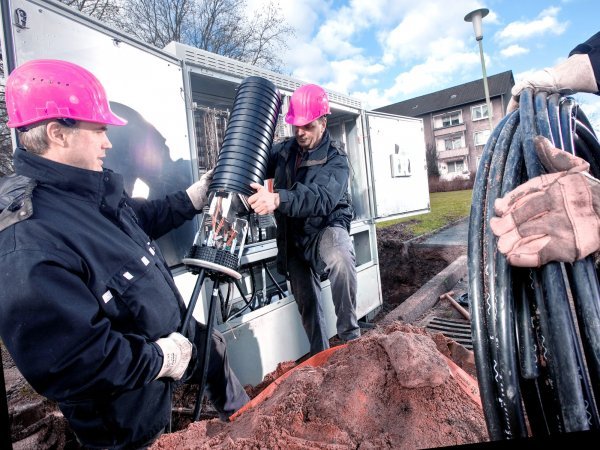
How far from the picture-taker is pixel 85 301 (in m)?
1.04

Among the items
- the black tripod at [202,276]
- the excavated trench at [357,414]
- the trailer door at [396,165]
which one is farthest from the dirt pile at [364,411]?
the trailer door at [396,165]

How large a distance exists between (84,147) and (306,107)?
1440 mm

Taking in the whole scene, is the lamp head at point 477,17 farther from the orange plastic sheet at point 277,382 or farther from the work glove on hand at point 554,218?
the orange plastic sheet at point 277,382

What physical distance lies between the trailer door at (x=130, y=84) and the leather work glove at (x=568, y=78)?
165 centimetres

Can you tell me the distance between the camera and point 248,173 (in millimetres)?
1796

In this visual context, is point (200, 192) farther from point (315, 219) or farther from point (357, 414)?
point (357, 414)

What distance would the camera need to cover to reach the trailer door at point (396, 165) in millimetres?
3783

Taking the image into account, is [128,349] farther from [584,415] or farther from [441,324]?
[441,324]

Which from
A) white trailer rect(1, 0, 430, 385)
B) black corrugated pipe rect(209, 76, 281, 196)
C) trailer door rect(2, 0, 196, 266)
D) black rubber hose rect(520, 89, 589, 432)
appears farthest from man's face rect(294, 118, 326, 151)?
black rubber hose rect(520, 89, 589, 432)

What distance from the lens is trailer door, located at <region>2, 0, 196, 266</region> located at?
1.40m

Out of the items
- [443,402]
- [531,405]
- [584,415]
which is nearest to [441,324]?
[443,402]

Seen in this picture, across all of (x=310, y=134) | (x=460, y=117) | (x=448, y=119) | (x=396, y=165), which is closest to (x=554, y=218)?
(x=310, y=134)

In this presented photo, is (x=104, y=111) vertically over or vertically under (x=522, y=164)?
over

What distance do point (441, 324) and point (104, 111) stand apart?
9.80 feet
